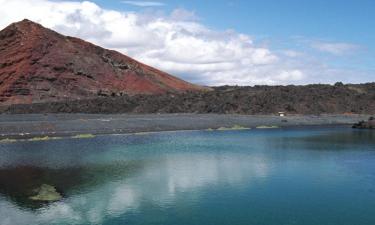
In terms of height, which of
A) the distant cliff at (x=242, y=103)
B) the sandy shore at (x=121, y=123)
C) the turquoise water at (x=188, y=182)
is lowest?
the turquoise water at (x=188, y=182)

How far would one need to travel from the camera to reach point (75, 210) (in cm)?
2203

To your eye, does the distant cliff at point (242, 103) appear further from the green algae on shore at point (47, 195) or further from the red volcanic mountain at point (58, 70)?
the green algae on shore at point (47, 195)

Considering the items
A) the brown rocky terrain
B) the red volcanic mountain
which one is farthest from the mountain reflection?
the red volcanic mountain

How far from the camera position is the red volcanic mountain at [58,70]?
91.8 metres

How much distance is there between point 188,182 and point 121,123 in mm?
38360

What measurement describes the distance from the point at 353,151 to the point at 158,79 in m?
73.9

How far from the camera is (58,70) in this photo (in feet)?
318

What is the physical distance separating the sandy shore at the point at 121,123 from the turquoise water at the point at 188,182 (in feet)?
29.5

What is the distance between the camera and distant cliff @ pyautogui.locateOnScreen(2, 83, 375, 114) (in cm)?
8744

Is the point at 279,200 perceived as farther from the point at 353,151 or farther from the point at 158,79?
the point at 158,79

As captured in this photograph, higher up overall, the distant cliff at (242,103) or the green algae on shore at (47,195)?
the distant cliff at (242,103)

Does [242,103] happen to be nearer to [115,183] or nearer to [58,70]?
[58,70]

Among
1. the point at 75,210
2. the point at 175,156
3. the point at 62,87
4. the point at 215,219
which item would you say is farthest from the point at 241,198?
the point at 62,87

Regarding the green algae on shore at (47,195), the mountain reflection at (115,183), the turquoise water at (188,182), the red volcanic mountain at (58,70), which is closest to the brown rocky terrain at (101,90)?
the red volcanic mountain at (58,70)
